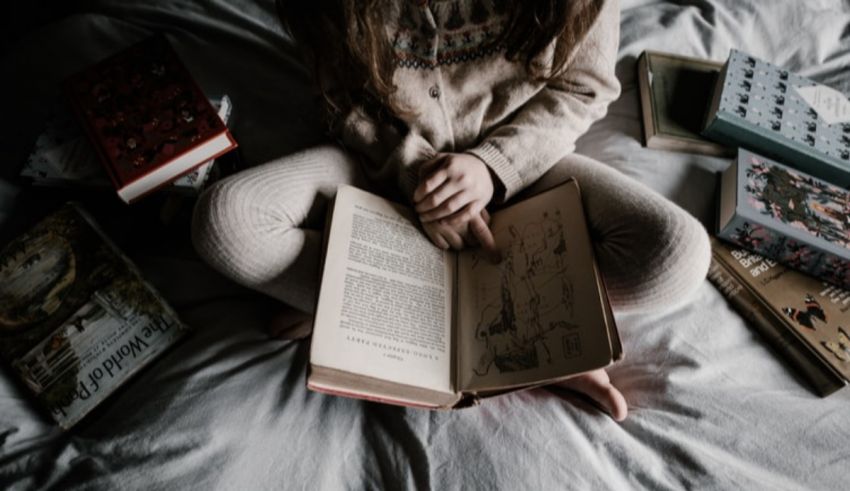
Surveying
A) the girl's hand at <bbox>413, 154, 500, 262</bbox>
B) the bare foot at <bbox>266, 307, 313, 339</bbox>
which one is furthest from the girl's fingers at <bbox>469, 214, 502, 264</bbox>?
the bare foot at <bbox>266, 307, 313, 339</bbox>

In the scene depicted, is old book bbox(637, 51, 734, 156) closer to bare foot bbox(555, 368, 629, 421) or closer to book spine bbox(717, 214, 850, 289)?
book spine bbox(717, 214, 850, 289)

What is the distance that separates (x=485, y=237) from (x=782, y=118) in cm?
50

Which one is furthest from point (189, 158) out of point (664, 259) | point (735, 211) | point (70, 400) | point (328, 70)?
point (735, 211)

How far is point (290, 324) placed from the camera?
0.62m

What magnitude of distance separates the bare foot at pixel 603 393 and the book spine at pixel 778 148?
406 millimetres

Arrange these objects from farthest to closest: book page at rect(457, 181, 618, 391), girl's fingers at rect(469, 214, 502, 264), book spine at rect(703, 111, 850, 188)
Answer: book spine at rect(703, 111, 850, 188), girl's fingers at rect(469, 214, 502, 264), book page at rect(457, 181, 618, 391)

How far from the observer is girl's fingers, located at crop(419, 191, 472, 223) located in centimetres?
55

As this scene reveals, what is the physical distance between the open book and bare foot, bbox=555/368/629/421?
133mm

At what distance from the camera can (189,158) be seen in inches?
25.3

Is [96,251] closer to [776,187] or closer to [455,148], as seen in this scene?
[455,148]

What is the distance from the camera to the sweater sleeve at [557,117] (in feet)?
1.97

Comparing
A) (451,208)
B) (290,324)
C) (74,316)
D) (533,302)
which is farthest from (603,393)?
(74,316)

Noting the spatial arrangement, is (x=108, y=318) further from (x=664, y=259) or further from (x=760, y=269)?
(x=760, y=269)

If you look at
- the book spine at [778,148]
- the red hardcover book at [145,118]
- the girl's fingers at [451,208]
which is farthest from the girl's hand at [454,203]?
the book spine at [778,148]
